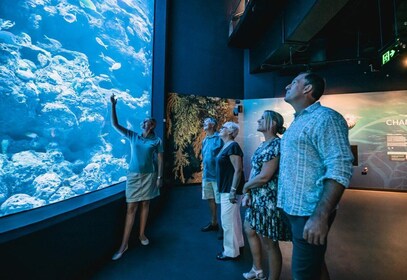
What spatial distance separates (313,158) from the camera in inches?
39.6

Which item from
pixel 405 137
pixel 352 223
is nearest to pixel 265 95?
pixel 405 137

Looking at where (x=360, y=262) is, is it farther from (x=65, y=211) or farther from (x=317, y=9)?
(x=317, y=9)

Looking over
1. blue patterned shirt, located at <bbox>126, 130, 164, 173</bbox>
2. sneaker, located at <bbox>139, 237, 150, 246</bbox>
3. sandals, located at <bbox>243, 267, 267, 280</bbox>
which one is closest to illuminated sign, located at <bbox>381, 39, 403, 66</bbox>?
sandals, located at <bbox>243, 267, 267, 280</bbox>

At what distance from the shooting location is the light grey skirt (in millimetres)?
2471

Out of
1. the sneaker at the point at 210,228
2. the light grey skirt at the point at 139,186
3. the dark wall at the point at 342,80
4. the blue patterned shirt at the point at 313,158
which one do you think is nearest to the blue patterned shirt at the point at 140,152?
the light grey skirt at the point at 139,186

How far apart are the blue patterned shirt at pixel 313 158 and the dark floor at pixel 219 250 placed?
141 centimetres

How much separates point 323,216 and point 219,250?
1923 mm

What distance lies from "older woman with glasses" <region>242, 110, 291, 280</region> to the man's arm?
0.54 metres

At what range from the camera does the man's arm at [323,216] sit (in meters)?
0.87

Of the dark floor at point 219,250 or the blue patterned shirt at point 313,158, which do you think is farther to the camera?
the dark floor at point 219,250

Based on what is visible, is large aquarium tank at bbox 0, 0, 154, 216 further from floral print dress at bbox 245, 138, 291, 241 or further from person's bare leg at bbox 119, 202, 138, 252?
floral print dress at bbox 245, 138, 291, 241

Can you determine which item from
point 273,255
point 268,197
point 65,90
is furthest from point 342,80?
point 65,90

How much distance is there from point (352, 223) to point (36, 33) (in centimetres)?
634

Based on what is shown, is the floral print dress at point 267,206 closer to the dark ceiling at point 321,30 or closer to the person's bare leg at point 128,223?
the person's bare leg at point 128,223
